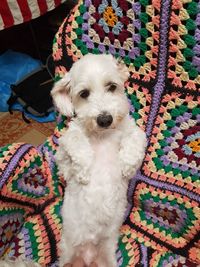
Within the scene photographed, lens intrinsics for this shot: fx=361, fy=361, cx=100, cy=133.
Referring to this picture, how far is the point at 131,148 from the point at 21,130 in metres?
1.43

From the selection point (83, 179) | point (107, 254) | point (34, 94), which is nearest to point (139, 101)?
point (83, 179)

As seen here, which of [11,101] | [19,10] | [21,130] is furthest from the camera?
[11,101]

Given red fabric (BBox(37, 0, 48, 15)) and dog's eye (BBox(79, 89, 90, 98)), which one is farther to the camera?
red fabric (BBox(37, 0, 48, 15))

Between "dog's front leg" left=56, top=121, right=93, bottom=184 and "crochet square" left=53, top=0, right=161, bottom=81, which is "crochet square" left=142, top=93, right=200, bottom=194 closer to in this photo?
"crochet square" left=53, top=0, right=161, bottom=81

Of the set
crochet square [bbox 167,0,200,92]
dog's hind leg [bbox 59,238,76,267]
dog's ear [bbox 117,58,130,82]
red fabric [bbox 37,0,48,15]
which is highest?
crochet square [bbox 167,0,200,92]

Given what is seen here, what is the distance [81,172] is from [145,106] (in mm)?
334

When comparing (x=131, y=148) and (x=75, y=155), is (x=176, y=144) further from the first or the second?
(x=75, y=155)

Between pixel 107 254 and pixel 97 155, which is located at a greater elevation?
pixel 97 155

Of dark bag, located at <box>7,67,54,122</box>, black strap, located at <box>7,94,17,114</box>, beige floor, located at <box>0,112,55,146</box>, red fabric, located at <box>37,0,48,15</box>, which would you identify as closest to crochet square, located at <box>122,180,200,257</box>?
beige floor, located at <box>0,112,55,146</box>

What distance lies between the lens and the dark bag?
256 cm

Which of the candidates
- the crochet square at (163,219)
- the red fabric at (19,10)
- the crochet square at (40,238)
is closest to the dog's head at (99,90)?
the crochet square at (163,219)

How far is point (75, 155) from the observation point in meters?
1.32

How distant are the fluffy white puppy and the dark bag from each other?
122cm

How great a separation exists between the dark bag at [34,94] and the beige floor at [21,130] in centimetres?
8
